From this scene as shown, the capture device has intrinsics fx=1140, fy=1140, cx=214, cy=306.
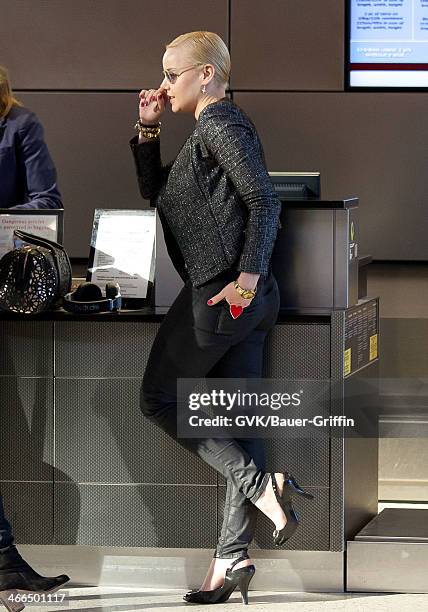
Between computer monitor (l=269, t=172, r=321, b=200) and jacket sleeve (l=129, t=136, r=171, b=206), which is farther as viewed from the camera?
computer monitor (l=269, t=172, r=321, b=200)

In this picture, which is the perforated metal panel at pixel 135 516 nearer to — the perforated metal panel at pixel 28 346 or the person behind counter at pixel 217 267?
the person behind counter at pixel 217 267

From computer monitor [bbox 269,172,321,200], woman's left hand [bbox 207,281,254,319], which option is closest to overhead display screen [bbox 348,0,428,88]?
computer monitor [bbox 269,172,321,200]

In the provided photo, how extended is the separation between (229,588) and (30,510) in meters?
0.59

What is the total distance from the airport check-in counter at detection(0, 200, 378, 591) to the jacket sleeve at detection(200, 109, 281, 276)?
33 cm

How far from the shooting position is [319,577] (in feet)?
9.94

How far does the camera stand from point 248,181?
2.66m

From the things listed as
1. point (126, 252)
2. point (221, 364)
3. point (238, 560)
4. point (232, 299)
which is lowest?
point (238, 560)

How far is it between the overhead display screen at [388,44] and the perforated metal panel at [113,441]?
2328mm

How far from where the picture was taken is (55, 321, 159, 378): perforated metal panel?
304cm

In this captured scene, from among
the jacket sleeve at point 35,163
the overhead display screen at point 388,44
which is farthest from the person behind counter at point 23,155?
the overhead display screen at point 388,44

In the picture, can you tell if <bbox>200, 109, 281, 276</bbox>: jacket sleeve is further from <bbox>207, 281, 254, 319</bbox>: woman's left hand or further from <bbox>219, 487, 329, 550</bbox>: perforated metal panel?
<bbox>219, 487, 329, 550</bbox>: perforated metal panel

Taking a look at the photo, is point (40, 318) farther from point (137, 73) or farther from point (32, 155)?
point (137, 73)

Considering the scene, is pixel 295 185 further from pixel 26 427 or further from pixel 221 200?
pixel 26 427

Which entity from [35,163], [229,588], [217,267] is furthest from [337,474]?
[35,163]
